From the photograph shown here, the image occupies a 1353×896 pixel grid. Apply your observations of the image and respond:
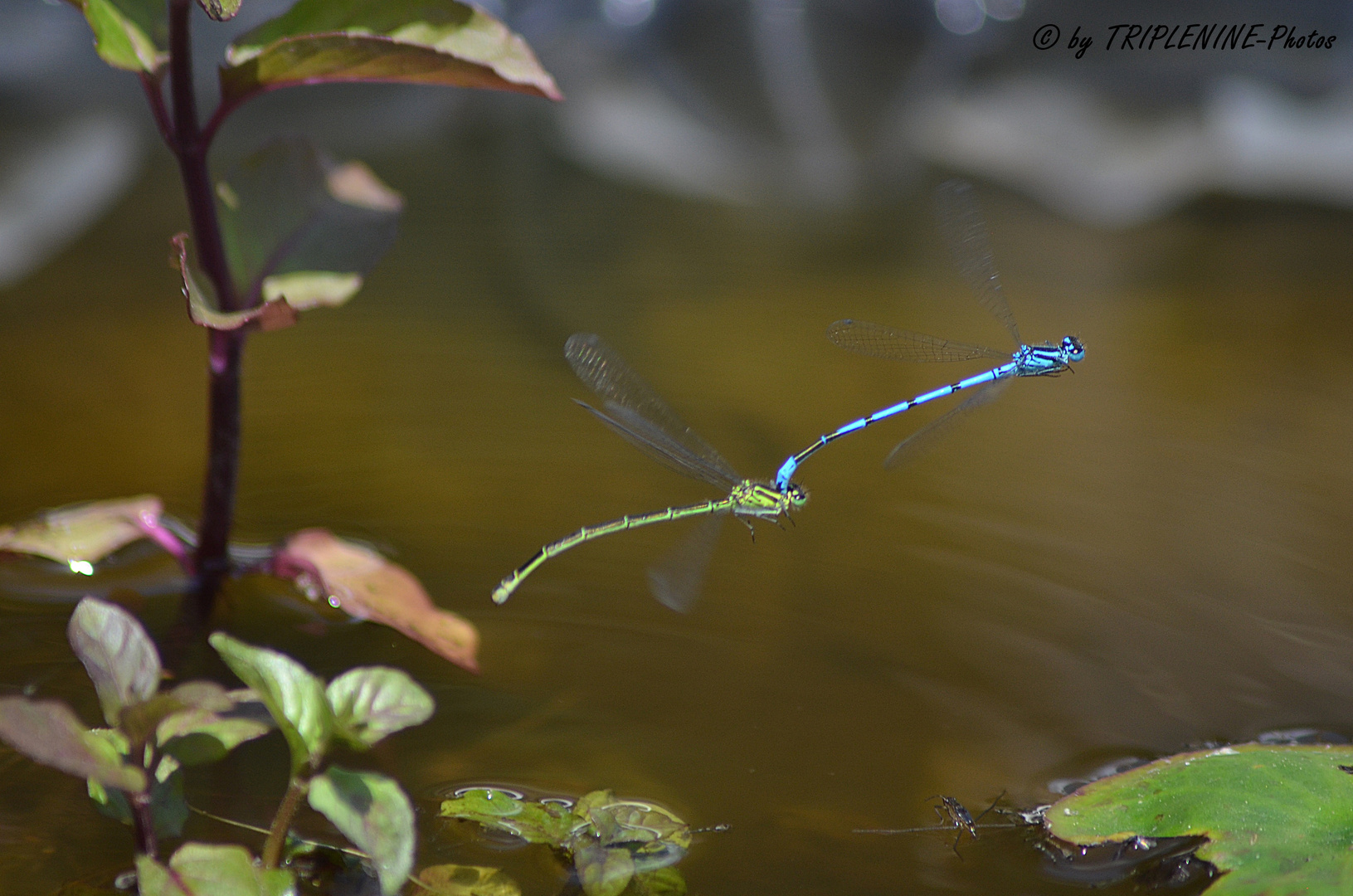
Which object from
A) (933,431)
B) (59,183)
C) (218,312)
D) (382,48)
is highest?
(382,48)

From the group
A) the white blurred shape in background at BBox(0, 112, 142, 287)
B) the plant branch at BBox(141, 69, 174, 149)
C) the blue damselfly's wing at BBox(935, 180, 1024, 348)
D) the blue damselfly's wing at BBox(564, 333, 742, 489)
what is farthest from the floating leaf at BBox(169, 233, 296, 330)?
the white blurred shape in background at BBox(0, 112, 142, 287)

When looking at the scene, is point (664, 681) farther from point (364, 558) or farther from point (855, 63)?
point (855, 63)

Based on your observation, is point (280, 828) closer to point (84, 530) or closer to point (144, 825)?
point (144, 825)

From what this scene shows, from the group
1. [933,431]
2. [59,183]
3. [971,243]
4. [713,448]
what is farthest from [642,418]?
[59,183]

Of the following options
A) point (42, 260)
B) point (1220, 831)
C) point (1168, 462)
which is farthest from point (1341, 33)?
point (42, 260)

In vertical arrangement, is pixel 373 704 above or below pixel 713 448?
below

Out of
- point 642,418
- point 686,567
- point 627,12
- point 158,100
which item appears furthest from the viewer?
point 627,12

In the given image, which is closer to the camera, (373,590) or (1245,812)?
(1245,812)
